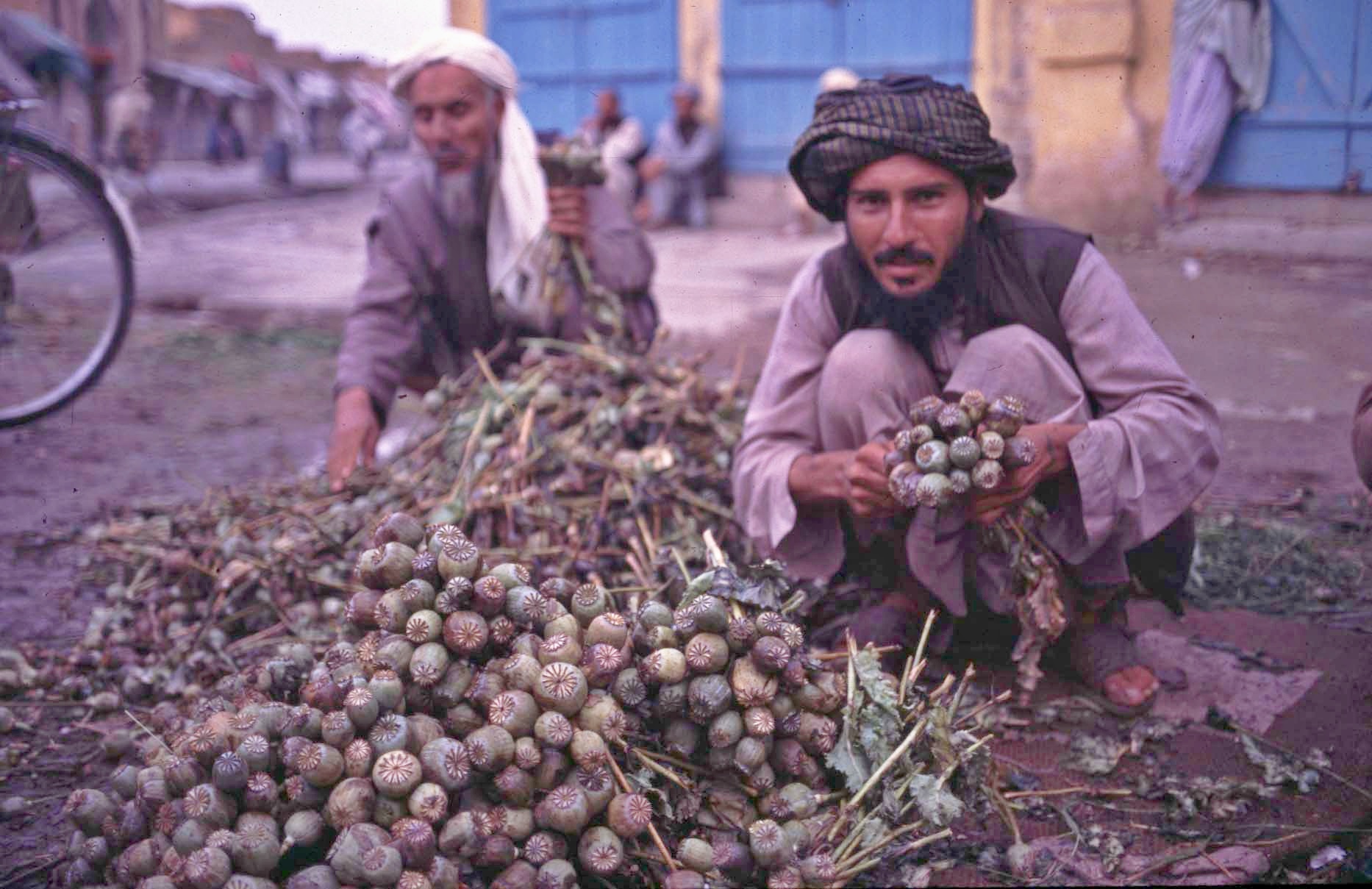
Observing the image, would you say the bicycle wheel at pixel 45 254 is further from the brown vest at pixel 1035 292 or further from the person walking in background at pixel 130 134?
the person walking in background at pixel 130 134

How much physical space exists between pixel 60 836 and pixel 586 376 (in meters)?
1.73

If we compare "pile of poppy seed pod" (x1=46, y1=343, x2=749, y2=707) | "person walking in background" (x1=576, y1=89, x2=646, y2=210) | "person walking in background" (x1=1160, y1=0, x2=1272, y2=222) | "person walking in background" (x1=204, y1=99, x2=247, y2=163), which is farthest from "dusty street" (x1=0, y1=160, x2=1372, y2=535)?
"person walking in background" (x1=204, y1=99, x2=247, y2=163)

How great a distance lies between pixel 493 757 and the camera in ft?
5.34

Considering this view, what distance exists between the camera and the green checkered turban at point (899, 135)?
2324 mm

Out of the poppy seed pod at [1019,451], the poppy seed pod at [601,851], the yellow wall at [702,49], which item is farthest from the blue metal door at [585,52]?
the poppy seed pod at [601,851]

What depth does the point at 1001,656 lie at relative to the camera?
A: 2654 mm

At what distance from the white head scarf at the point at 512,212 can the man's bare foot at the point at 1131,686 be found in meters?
2.07

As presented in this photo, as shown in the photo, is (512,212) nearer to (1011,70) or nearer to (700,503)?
(700,503)

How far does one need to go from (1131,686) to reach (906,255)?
3.29ft

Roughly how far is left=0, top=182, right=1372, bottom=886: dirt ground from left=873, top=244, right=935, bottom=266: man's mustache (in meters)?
1.28

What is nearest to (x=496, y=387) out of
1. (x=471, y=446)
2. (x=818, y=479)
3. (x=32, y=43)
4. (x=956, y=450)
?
(x=471, y=446)

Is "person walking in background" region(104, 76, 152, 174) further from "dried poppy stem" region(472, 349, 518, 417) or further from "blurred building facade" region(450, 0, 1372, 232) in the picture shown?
"dried poppy stem" region(472, 349, 518, 417)

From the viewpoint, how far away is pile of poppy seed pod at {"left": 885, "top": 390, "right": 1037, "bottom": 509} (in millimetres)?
2061

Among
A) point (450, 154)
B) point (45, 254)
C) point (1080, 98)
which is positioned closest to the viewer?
point (450, 154)
